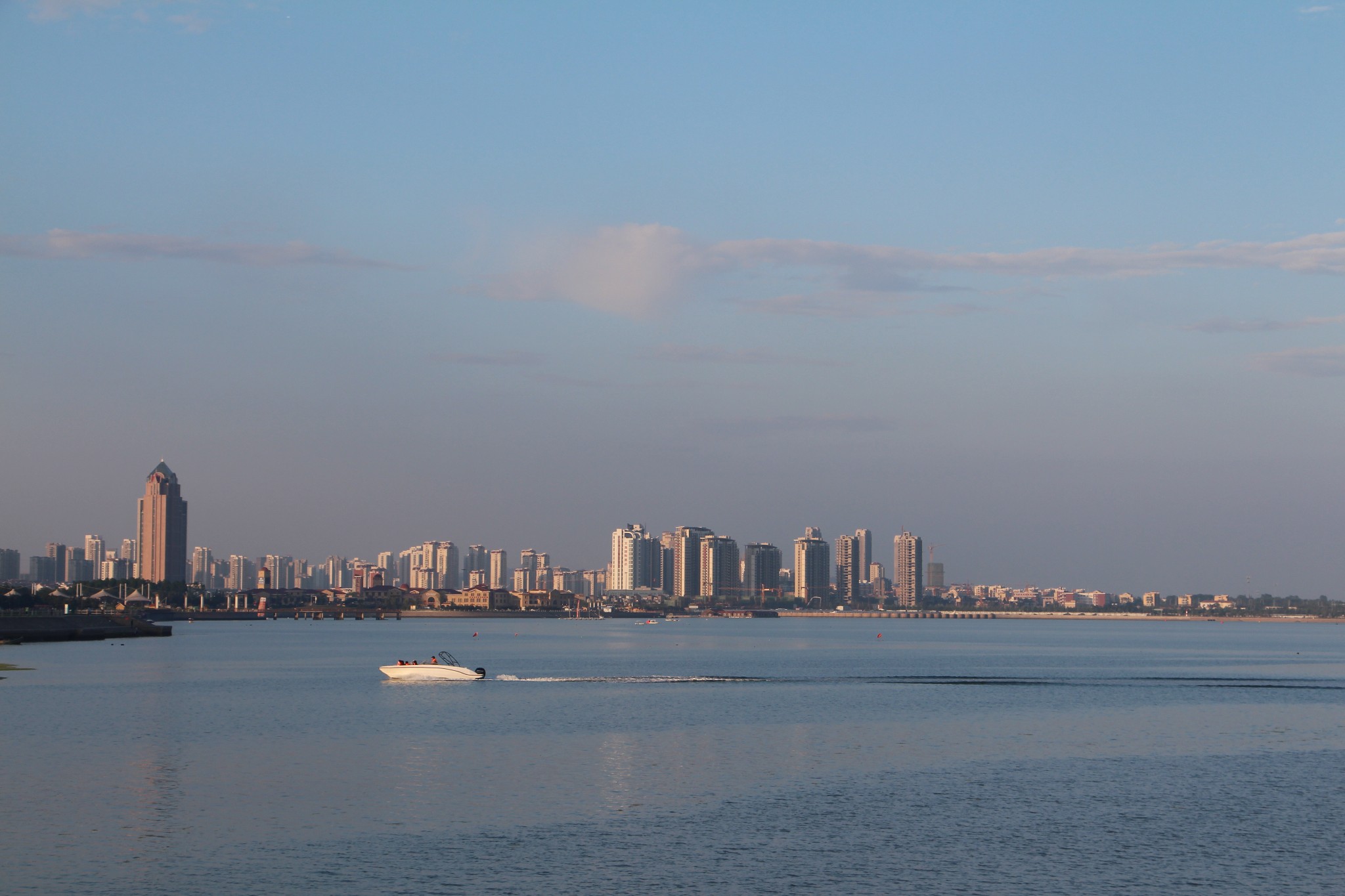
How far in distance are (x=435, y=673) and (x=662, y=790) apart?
61.9 meters

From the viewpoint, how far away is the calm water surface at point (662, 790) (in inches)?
1404

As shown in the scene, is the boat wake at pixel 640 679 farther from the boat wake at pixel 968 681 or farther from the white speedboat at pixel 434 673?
the white speedboat at pixel 434 673

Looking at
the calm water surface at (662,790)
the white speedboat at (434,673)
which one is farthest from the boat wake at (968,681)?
the calm water surface at (662,790)

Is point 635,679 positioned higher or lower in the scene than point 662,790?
lower

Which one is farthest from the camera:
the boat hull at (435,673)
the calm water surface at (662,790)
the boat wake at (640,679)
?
the boat wake at (640,679)

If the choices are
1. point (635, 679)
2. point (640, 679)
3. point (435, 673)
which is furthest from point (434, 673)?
point (640, 679)

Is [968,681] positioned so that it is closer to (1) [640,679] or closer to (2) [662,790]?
(1) [640,679]

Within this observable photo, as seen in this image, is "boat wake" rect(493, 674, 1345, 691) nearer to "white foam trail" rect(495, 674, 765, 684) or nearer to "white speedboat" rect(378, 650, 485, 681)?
"white foam trail" rect(495, 674, 765, 684)

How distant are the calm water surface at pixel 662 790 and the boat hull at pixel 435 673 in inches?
297

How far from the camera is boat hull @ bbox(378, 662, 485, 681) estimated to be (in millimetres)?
107750

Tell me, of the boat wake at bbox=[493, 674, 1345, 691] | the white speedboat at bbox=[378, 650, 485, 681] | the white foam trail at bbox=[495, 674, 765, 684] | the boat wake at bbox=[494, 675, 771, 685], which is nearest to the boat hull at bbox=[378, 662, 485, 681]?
the white speedboat at bbox=[378, 650, 485, 681]

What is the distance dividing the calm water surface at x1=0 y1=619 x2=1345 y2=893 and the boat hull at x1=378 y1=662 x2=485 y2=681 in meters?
7.55

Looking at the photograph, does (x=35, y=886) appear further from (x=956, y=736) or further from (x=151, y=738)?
(x=956, y=736)

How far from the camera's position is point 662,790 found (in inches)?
1944
